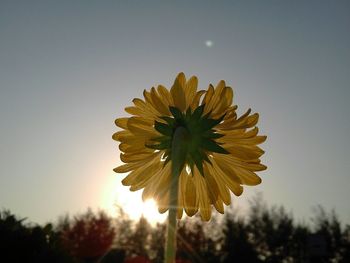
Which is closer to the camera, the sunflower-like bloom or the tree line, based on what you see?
the sunflower-like bloom

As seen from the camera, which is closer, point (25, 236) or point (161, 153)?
point (161, 153)

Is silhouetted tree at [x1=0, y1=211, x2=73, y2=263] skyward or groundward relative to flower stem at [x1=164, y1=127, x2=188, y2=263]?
skyward

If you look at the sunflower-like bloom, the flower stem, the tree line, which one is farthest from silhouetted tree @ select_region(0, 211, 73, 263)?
the tree line

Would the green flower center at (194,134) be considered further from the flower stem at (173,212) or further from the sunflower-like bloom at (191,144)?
the flower stem at (173,212)

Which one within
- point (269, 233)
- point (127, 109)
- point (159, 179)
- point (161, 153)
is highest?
point (269, 233)

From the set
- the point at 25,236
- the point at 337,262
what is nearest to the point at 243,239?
the point at 337,262

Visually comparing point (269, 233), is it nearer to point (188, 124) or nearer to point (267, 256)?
point (267, 256)

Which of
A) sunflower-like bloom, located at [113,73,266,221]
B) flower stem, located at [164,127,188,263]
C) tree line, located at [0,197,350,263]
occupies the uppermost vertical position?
tree line, located at [0,197,350,263]

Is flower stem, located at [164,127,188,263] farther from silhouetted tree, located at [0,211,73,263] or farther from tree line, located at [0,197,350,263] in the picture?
tree line, located at [0,197,350,263]
